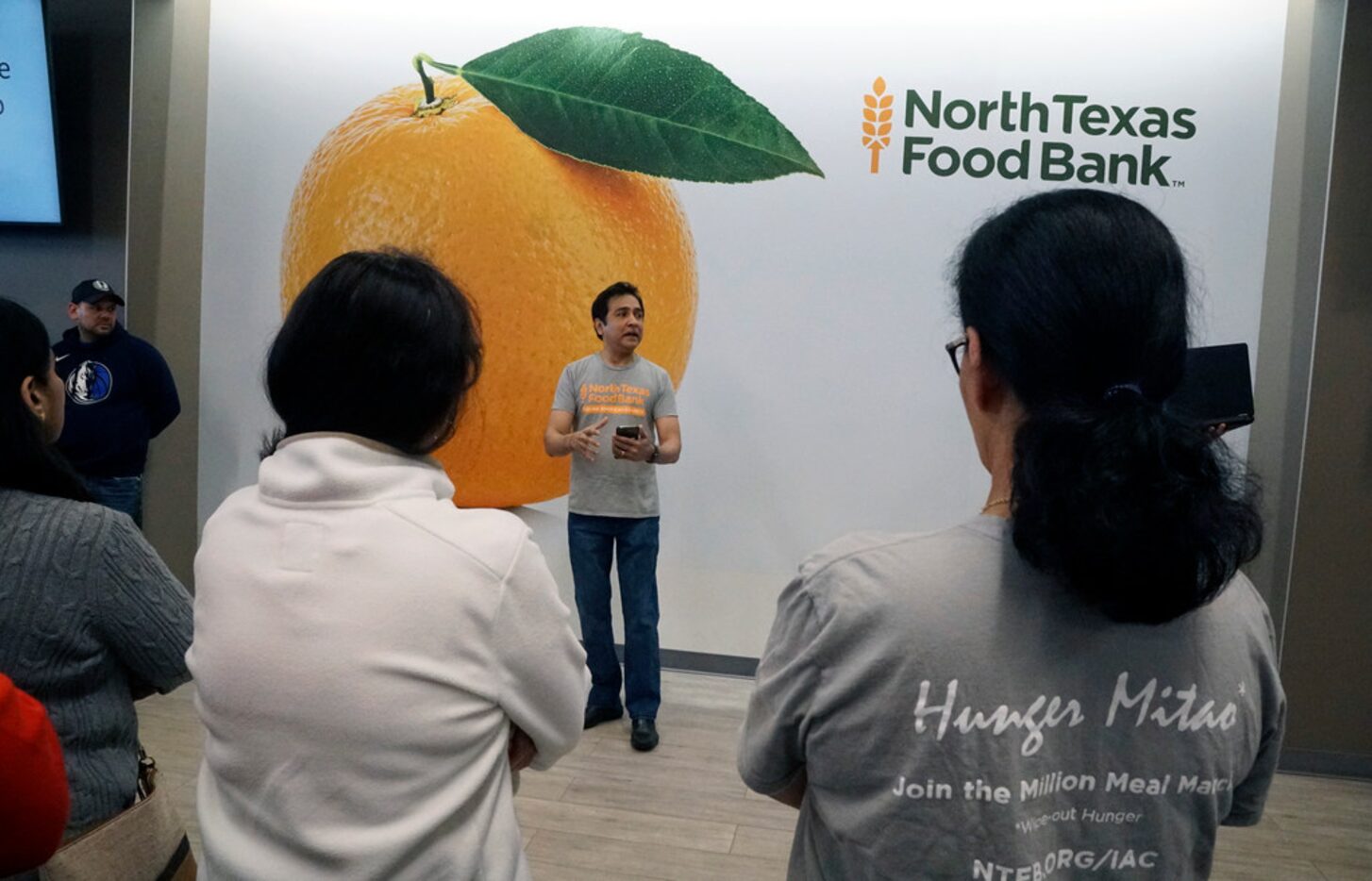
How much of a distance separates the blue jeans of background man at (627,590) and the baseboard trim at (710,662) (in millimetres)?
581

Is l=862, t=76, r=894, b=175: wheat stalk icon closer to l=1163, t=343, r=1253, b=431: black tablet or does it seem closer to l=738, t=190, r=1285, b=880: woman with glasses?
l=1163, t=343, r=1253, b=431: black tablet

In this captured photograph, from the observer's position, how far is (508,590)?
96 centimetres

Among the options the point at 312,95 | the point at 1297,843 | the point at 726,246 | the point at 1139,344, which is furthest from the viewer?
the point at 312,95

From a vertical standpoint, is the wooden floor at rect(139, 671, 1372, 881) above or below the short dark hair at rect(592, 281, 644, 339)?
below

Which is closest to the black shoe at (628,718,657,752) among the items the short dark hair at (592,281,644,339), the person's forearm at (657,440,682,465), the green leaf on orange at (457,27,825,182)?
the person's forearm at (657,440,682,465)

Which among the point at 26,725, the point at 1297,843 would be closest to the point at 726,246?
the point at 1297,843

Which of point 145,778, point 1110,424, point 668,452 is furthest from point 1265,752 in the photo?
point 668,452

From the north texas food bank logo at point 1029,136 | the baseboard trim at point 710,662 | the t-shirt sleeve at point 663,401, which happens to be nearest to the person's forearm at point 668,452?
the t-shirt sleeve at point 663,401

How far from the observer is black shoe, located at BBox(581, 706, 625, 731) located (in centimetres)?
341

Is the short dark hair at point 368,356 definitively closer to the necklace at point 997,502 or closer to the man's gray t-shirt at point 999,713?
the man's gray t-shirt at point 999,713

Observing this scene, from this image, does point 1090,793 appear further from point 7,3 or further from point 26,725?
point 7,3

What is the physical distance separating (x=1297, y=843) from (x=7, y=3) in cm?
558

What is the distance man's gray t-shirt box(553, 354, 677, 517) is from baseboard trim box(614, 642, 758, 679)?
0.88 metres

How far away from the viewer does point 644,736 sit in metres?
3.25
